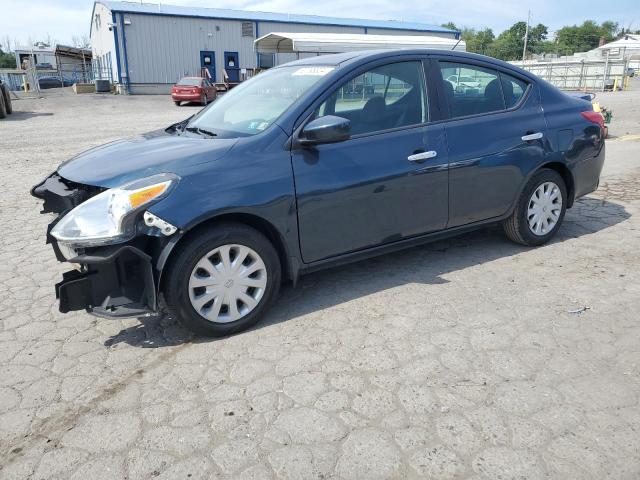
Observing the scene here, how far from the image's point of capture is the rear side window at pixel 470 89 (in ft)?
13.8

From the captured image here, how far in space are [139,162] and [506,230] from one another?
10.7 ft

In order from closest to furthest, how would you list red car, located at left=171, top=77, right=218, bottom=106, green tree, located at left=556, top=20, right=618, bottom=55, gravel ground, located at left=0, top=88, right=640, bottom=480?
gravel ground, located at left=0, top=88, right=640, bottom=480
red car, located at left=171, top=77, right=218, bottom=106
green tree, located at left=556, top=20, right=618, bottom=55

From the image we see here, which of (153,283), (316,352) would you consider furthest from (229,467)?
(153,283)

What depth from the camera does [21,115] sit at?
21.0 metres

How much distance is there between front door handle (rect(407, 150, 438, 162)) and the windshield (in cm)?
87

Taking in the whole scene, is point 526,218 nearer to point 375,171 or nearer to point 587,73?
point 375,171

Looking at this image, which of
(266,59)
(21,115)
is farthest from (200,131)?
(266,59)

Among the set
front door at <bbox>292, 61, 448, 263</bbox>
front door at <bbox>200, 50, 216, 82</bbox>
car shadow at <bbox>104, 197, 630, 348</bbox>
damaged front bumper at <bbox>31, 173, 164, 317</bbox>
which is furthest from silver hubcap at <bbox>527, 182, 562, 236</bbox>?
front door at <bbox>200, 50, 216, 82</bbox>

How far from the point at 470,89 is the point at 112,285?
10.3 feet

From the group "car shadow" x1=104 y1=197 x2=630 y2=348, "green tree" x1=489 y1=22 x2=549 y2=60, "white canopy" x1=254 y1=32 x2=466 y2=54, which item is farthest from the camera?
"green tree" x1=489 y1=22 x2=549 y2=60

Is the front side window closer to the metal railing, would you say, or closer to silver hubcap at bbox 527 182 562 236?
silver hubcap at bbox 527 182 562 236

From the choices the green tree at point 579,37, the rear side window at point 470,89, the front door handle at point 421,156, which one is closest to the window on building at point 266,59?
the rear side window at point 470,89

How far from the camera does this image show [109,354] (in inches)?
127

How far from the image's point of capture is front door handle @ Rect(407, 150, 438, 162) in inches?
154
